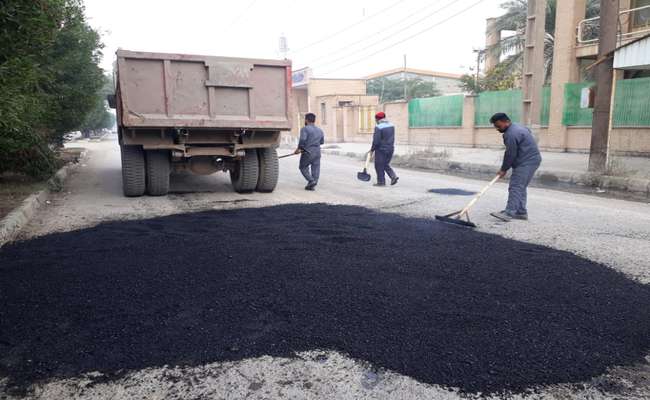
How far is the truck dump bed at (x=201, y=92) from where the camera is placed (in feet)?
23.0

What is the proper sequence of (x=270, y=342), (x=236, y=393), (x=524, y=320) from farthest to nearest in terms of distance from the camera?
(x=524, y=320) → (x=270, y=342) → (x=236, y=393)

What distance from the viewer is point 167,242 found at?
4.91 m

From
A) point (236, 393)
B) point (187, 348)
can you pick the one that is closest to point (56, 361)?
point (187, 348)

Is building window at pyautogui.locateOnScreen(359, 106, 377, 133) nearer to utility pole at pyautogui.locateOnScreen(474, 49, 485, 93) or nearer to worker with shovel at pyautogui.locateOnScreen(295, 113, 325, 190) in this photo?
utility pole at pyautogui.locateOnScreen(474, 49, 485, 93)

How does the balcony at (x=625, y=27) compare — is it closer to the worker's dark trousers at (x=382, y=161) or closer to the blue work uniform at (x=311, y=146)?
the worker's dark trousers at (x=382, y=161)

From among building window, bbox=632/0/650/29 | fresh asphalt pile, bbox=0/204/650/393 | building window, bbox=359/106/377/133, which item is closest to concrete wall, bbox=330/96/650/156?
building window, bbox=359/106/377/133

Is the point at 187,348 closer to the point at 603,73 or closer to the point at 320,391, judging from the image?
the point at 320,391

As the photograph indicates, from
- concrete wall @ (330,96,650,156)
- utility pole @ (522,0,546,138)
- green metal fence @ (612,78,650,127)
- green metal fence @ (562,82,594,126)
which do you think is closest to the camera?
utility pole @ (522,0,546,138)

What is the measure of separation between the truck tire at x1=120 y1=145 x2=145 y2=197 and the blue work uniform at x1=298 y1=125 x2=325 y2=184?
2725 mm

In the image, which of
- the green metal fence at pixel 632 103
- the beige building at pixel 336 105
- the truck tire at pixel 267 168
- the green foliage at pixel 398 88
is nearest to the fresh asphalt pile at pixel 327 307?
the truck tire at pixel 267 168

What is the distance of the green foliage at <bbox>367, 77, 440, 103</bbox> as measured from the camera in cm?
4906

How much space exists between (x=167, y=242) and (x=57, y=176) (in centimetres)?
643

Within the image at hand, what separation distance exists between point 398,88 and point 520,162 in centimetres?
4968

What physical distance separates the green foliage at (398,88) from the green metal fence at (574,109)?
32.6 m
